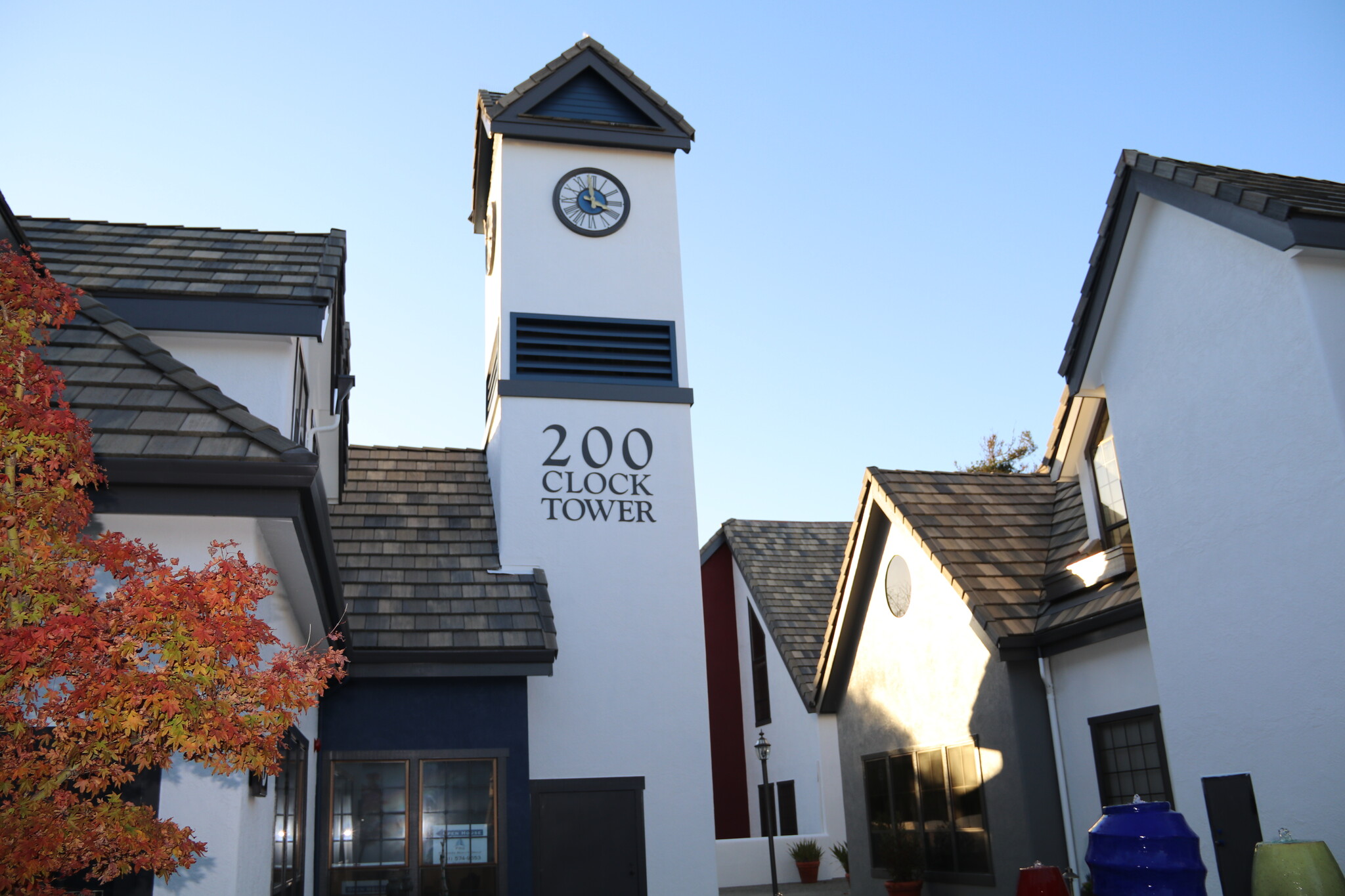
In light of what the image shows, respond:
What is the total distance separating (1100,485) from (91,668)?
34.6 ft

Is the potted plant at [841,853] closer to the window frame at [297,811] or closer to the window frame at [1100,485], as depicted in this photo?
the window frame at [1100,485]

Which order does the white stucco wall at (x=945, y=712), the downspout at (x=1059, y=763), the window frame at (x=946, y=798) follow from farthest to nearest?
the window frame at (x=946, y=798) < the white stucco wall at (x=945, y=712) < the downspout at (x=1059, y=763)

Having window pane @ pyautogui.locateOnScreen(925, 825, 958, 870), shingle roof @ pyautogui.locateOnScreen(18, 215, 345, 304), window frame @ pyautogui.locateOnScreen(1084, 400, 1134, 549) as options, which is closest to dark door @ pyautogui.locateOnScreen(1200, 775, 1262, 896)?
window frame @ pyautogui.locateOnScreen(1084, 400, 1134, 549)

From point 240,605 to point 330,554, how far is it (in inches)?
124

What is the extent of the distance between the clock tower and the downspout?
399 centimetres

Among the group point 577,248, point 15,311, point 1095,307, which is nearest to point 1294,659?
point 1095,307

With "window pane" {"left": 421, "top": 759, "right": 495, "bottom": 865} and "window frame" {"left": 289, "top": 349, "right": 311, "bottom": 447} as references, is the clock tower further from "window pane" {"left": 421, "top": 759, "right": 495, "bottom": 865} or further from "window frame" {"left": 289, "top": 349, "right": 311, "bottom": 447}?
"window frame" {"left": 289, "top": 349, "right": 311, "bottom": 447}

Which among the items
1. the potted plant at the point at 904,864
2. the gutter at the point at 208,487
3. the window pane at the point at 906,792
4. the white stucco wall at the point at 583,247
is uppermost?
the white stucco wall at the point at 583,247

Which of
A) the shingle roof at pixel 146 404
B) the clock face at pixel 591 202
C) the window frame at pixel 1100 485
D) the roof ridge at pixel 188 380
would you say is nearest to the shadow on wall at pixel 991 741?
the window frame at pixel 1100 485

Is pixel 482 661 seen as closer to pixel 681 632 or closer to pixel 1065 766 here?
pixel 681 632

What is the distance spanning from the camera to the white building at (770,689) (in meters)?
20.6

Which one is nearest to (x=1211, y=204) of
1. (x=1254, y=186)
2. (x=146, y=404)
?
(x=1254, y=186)

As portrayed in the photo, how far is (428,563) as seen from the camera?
13.5 meters

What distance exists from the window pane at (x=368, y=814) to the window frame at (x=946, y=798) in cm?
662
